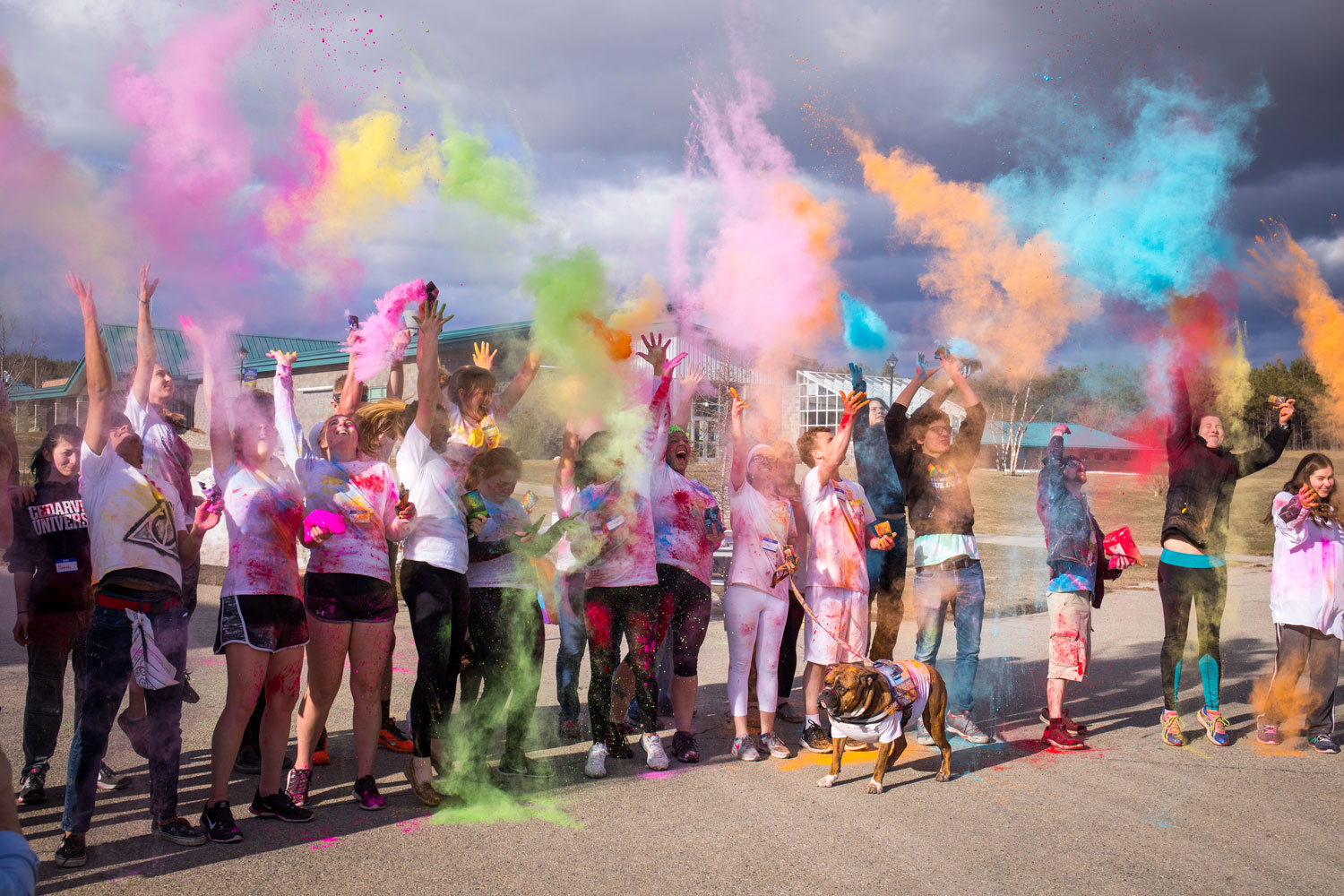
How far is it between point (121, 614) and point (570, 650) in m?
2.64

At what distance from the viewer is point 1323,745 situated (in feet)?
17.8

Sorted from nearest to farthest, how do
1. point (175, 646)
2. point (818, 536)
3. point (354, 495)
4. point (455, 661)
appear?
point (175, 646) < point (354, 495) < point (455, 661) < point (818, 536)

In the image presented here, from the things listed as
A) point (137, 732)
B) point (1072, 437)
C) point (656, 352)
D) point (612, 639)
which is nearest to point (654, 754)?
point (612, 639)

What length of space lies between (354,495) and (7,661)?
494 cm

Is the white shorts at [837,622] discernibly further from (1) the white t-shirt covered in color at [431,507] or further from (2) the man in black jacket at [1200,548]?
(1) the white t-shirt covered in color at [431,507]

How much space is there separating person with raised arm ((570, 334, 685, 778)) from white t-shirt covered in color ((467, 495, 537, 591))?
0.45m

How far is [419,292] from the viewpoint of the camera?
458 centimetres

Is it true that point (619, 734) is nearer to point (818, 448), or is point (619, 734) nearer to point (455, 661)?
point (455, 661)

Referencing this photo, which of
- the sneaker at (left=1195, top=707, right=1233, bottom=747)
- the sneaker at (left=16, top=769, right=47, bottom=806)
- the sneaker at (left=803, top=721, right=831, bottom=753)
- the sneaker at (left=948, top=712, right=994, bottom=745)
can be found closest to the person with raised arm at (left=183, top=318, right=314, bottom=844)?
the sneaker at (left=16, top=769, right=47, bottom=806)

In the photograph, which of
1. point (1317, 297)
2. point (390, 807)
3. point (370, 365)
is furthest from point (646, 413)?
point (1317, 297)

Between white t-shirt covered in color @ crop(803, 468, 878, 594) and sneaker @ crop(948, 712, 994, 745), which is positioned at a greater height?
white t-shirt covered in color @ crop(803, 468, 878, 594)

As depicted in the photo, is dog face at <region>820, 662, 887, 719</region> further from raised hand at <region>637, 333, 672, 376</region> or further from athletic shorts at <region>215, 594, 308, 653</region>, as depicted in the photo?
athletic shorts at <region>215, 594, 308, 653</region>

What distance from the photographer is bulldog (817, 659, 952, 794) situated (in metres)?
4.55

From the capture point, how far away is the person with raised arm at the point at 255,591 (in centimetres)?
379
